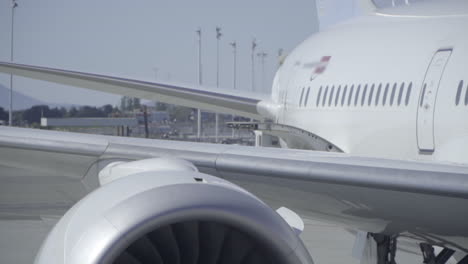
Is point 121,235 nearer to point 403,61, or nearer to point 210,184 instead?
point 210,184

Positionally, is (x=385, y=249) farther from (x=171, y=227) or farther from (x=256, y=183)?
(x=171, y=227)

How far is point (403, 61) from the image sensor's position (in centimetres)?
830

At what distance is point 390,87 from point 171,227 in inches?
179

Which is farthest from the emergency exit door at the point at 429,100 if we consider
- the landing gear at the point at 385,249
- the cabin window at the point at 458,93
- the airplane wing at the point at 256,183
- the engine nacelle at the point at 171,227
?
the engine nacelle at the point at 171,227

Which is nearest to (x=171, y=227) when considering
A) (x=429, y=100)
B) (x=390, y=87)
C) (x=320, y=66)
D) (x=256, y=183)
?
(x=256, y=183)

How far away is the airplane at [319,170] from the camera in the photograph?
4.04 m

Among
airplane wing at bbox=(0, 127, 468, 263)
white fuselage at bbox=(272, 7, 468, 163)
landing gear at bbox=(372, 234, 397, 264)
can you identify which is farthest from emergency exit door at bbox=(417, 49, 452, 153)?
airplane wing at bbox=(0, 127, 468, 263)

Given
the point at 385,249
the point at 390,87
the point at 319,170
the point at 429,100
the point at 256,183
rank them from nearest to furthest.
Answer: the point at 319,170, the point at 256,183, the point at 429,100, the point at 385,249, the point at 390,87

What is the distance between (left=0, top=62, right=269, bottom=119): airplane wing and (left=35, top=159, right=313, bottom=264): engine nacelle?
7.85m

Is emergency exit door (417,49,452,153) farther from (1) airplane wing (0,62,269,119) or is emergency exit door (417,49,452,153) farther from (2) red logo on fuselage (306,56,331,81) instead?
(1) airplane wing (0,62,269,119)

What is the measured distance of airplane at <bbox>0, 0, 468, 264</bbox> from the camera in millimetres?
4039

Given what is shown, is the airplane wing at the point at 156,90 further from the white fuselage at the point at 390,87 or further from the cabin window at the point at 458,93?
the cabin window at the point at 458,93

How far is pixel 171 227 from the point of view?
436 centimetres

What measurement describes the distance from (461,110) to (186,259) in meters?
3.41
